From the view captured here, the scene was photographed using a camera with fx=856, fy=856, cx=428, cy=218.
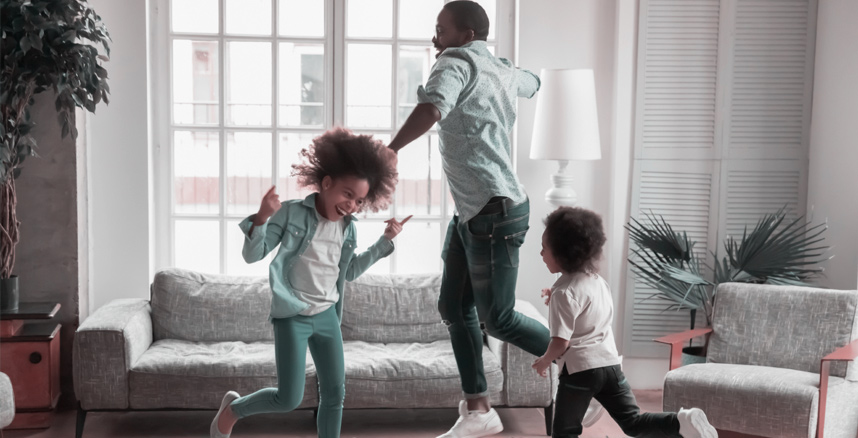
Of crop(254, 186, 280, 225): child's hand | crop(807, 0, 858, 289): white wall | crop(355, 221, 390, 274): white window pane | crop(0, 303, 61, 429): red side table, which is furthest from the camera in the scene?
crop(355, 221, 390, 274): white window pane

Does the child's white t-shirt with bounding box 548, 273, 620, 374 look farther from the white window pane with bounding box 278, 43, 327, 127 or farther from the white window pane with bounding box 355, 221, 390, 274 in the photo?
the white window pane with bounding box 278, 43, 327, 127

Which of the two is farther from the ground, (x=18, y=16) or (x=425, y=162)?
(x=18, y=16)

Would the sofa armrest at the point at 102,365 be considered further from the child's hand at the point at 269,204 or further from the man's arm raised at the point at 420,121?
the man's arm raised at the point at 420,121

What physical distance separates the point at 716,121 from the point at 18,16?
10.8 ft

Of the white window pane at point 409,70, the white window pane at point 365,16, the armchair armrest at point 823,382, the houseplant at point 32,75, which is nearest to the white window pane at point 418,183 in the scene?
the white window pane at point 409,70

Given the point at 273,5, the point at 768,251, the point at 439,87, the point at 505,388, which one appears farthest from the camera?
the point at 273,5

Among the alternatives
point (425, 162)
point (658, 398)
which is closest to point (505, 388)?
point (658, 398)

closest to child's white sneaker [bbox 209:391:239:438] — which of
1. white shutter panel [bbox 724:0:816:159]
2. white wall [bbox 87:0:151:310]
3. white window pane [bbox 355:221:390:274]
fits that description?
white wall [bbox 87:0:151:310]

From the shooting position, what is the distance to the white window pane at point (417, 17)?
175 inches

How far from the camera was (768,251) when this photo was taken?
402 centimetres

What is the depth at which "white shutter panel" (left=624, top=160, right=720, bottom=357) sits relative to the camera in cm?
443

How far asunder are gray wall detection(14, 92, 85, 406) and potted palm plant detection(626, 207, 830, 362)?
2.61 m

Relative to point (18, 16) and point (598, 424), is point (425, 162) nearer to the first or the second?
point (598, 424)

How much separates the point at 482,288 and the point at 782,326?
1.69m
